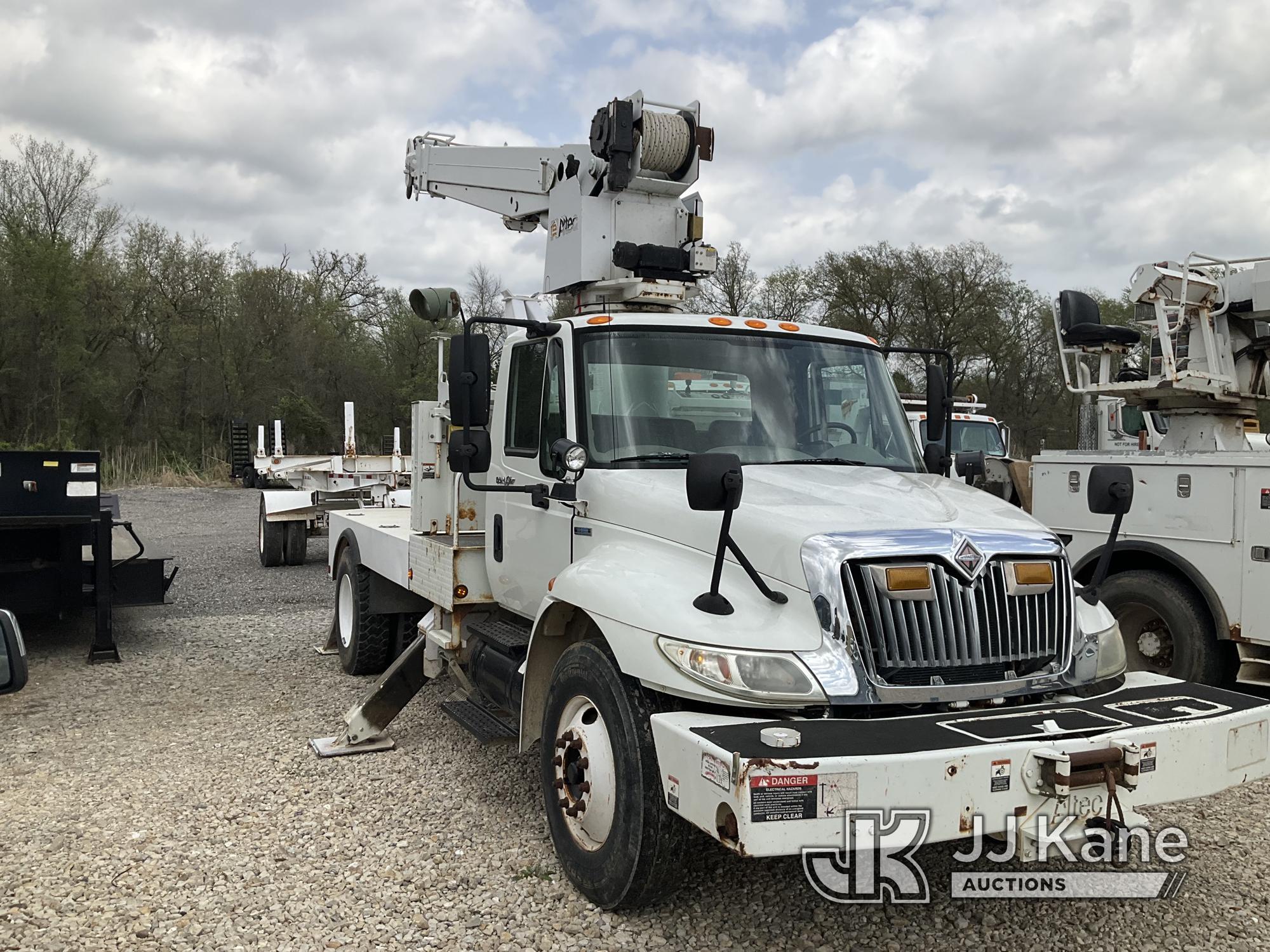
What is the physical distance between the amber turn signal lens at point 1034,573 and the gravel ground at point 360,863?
4.18 feet

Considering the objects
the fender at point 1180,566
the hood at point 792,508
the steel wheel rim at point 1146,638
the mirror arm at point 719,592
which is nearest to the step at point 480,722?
the hood at point 792,508

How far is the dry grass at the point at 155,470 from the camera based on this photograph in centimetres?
2827

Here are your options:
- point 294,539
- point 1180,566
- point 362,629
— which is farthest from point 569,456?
point 294,539

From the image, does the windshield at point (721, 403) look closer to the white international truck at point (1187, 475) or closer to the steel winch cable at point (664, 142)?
the steel winch cable at point (664, 142)

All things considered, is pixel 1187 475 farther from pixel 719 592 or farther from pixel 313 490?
pixel 313 490

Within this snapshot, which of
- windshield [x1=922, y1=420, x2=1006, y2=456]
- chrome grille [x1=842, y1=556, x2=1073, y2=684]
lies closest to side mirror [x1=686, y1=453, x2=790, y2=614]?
chrome grille [x1=842, y1=556, x2=1073, y2=684]

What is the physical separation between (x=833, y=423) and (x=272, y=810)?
3.20 metres

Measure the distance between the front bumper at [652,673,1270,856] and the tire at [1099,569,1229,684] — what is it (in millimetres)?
2871

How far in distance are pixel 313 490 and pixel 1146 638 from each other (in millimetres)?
11948

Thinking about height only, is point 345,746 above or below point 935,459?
below

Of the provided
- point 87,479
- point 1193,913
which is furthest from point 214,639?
point 1193,913

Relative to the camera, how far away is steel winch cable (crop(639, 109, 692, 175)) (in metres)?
5.88

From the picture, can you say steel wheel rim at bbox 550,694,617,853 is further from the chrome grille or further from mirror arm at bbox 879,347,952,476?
mirror arm at bbox 879,347,952,476

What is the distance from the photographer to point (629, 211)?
604cm
